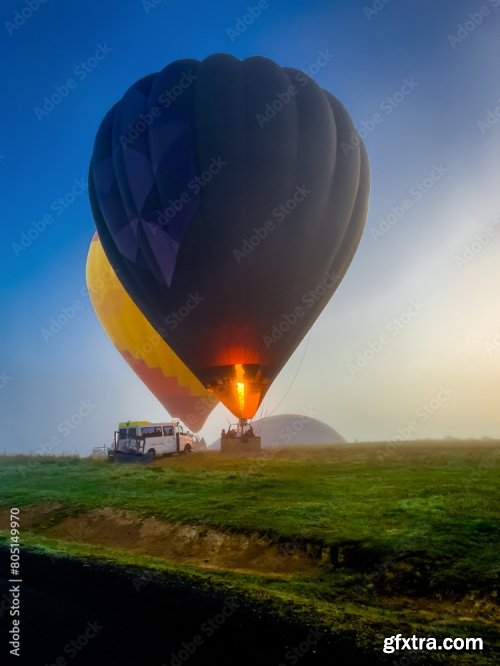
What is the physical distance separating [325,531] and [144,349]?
3032cm

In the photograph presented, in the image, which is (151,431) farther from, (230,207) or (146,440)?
(230,207)

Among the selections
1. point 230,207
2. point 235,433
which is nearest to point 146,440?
A: point 235,433

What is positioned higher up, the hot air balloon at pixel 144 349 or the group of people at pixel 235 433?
the hot air balloon at pixel 144 349

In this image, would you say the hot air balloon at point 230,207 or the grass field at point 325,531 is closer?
the grass field at point 325,531

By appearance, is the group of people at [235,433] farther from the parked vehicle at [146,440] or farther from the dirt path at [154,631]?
the dirt path at [154,631]

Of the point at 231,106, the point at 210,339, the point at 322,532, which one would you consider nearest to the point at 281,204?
the point at 231,106

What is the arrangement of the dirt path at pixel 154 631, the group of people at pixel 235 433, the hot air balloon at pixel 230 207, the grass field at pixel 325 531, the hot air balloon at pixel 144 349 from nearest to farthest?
1. the dirt path at pixel 154 631
2. the grass field at pixel 325 531
3. the hot air balloon at pixel 230 207
4. the group of people at pixel 235 433
5. the hot air balloon at pixel 144 349

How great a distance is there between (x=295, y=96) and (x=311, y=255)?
9397mm

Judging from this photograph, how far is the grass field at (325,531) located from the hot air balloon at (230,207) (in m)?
7.89

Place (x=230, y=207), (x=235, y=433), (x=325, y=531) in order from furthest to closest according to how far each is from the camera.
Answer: (x=235, y=433) < (x=230, y=207) < (x=325, y=531)

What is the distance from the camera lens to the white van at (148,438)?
3241 centimetres

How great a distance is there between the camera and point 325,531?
12.6 metres

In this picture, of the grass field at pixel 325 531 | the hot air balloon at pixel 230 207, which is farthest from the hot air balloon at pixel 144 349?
the grass field at pixel 325 531

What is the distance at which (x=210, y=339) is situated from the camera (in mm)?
28328
